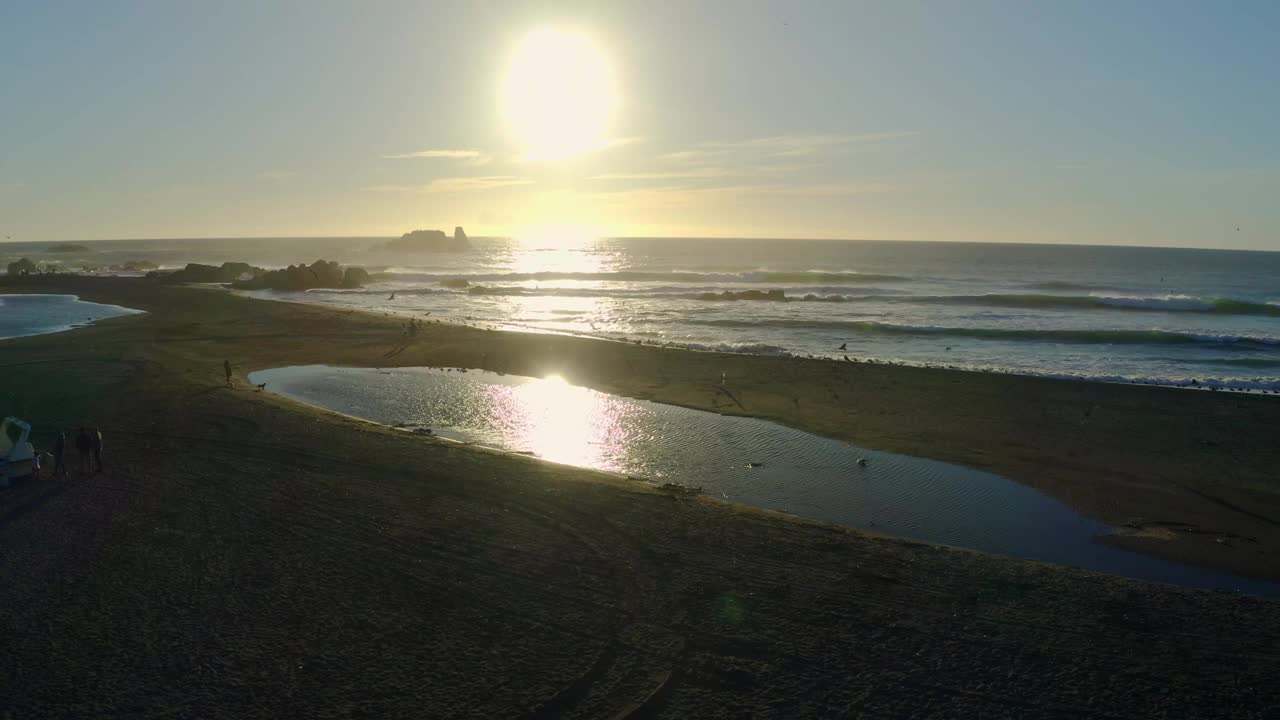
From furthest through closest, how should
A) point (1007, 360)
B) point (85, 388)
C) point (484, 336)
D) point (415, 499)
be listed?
point (484, 336)
point (1007, 360)
point (85, 388)
point (415, 499)

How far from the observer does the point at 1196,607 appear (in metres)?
9.73

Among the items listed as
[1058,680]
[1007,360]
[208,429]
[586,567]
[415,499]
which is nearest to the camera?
[1058,680]

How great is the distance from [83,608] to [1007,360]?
1168 inches

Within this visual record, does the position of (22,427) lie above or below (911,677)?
above

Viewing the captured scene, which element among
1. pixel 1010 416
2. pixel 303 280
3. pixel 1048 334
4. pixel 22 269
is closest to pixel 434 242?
pixel 22 269

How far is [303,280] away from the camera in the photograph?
66375mm

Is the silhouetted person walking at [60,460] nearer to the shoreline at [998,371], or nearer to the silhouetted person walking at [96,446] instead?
the silhouetted person walking at [96,446]

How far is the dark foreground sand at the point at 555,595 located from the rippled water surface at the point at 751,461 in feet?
3.00

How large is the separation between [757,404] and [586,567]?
11.9 m

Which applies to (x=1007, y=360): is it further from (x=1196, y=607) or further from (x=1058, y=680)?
(x=1058, y=680)

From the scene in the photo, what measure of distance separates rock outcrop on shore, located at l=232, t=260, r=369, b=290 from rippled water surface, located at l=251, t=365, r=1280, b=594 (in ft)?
145

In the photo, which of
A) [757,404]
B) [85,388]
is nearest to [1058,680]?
[757,404]

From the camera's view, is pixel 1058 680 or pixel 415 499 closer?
pixel 1058 680

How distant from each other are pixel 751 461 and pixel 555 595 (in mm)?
7491
